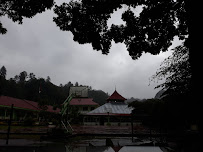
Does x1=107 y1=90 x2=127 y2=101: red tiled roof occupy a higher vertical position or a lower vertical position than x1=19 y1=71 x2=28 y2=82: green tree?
lower

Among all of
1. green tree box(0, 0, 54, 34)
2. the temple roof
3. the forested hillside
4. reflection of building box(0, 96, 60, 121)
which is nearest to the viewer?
green tree box(0, 0, 54, 34)

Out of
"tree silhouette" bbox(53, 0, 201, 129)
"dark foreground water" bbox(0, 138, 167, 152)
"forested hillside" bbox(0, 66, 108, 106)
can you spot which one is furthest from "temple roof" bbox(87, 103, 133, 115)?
"tree silhouette" bbox(53, 0, 201, 129)

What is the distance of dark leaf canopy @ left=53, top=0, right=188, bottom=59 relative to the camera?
6.54m

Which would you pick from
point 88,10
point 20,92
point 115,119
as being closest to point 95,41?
point 88,10

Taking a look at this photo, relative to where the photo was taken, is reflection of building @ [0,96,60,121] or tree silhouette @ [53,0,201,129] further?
reflection of building @ [0,96,60,121]

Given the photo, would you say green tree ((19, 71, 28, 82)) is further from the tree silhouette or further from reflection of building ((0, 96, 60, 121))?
the tree silhouette

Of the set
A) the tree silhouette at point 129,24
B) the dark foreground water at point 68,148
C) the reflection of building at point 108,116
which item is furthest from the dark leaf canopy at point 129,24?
the reflection of building at point 108,116

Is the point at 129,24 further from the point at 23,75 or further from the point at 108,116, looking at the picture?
the point at 23,75

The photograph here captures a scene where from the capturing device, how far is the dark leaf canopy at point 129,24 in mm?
6543

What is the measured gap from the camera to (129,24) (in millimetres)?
7406

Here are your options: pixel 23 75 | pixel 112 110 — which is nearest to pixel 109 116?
pixel 112 110

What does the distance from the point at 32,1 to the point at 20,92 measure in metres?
71.9

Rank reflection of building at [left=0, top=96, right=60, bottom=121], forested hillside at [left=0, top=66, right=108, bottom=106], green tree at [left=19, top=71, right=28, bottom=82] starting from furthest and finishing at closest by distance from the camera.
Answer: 1. green tree at [left=19, top=71, right=28, bottom=82]
2. forested hillside at [left=0, top=66, right=108, bottom=106]
3. reflection of building at [left=0, top=96, right=60, bottom=121]

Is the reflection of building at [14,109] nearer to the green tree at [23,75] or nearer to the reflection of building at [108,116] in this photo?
the reflection of building at [108,116]
